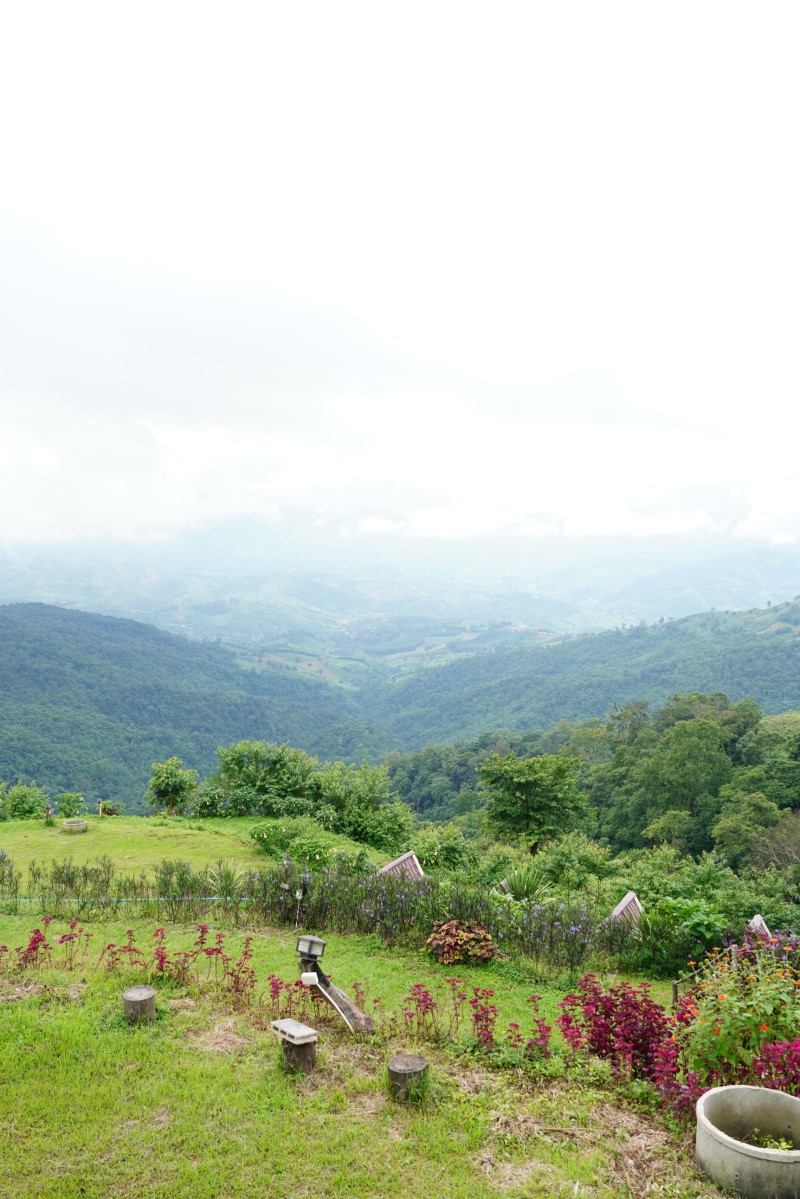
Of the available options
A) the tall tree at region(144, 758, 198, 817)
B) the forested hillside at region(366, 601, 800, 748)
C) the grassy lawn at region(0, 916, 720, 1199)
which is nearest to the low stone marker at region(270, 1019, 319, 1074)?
the grassy lawn at region(0, 916, 720, 1199)

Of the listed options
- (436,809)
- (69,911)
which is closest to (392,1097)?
(69,911)

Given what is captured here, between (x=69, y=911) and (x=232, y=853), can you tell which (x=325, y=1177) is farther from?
(x=232, y=853)

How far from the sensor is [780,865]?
24891mm

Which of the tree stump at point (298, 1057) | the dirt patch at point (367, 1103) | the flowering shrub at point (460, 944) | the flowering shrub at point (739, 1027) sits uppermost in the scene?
the flowering shrub at point (739, 1027)

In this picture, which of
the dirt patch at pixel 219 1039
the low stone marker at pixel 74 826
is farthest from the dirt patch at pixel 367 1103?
the low stone marker at pixel 74 826

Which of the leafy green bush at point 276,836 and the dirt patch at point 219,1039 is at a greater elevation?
the dirt patch at point 219,1039

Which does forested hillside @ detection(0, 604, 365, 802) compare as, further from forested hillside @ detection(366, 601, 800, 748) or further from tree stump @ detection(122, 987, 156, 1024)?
tree stump @ detection(122, 987, 156, 1024)

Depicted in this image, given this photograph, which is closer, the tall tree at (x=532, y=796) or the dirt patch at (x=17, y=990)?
the dirt patch at (x=17, y=990)

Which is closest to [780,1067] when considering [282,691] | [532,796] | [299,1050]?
[299,1050]

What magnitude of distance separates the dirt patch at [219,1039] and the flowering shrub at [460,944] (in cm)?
300

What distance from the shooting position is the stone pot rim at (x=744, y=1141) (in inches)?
135

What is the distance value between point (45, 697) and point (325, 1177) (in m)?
104

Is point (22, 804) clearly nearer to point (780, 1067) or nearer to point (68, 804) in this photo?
point (68, 804)

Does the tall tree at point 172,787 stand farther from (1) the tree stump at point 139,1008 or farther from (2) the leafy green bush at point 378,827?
(1) the tree stump at point 139,1008
